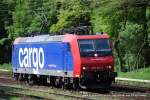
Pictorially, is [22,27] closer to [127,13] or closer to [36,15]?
[36,15]

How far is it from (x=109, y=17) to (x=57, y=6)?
17861 millimetres

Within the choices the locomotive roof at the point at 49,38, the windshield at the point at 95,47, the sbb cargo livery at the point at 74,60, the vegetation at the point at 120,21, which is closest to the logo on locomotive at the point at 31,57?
the sbb cargo livery at the point at 74,60

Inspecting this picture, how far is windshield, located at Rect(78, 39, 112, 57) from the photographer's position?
28750mm

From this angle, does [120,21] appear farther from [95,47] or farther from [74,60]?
[74,60]

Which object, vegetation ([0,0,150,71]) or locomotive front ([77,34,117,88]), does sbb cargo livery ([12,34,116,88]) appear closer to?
locomotive front ([77,34,117,88])

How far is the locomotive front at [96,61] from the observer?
92.9 feet

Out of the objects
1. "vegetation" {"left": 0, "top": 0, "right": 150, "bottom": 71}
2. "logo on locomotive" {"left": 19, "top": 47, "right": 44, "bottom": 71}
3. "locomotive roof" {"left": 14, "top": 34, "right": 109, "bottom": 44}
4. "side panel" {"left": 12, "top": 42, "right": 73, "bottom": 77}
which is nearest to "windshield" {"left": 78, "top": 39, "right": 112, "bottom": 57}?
"locomotive roof" {"left": 14, "top": 34, "right": 109, "bottom": 44}

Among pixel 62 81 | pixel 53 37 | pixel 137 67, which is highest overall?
pixel 53 37

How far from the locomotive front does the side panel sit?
1.16 m

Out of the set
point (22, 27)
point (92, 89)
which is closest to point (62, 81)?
point (92, 89)

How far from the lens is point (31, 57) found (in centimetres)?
3572

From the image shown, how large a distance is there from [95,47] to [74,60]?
4.33ft

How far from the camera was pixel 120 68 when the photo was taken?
51062mm

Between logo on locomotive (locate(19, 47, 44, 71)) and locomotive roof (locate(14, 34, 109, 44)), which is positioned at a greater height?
locomotive roof (locate(14, 34, 109, 44))
